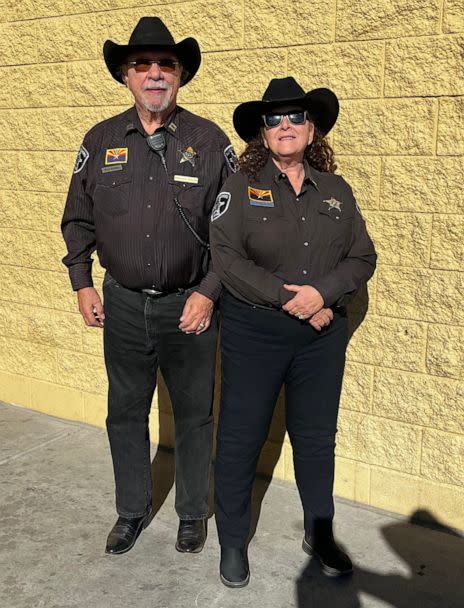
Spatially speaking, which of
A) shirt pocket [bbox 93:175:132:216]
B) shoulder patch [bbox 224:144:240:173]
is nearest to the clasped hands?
shoulder patch [bbox 224:144:240:173]

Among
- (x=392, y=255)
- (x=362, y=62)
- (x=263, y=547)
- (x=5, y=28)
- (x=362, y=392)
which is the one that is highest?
(x=5, y=28)

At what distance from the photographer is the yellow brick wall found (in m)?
3.33

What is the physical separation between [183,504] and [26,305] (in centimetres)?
212

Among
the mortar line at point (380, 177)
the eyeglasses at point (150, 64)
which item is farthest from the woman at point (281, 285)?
the mortar line at point (380, 177)

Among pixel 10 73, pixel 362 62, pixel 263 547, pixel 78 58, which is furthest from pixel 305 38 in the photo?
pixel 263 547

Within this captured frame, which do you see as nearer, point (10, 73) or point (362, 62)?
point (362, 62)

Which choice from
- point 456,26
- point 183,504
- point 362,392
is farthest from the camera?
point 362,392

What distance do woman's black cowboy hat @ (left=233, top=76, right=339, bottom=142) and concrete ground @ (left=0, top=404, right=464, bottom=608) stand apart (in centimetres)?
188

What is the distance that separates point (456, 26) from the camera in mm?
3203

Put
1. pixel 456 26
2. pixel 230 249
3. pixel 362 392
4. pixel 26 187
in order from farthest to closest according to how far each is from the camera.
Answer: pixel 26 187, pixel 362 392, pixel 456 26, pixel 230 249

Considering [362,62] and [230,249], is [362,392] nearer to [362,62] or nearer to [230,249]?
[230,249]

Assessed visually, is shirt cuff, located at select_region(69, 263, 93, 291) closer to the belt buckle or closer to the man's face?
the belt buckle

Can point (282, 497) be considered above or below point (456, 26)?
below

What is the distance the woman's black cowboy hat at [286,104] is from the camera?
9.27ft
